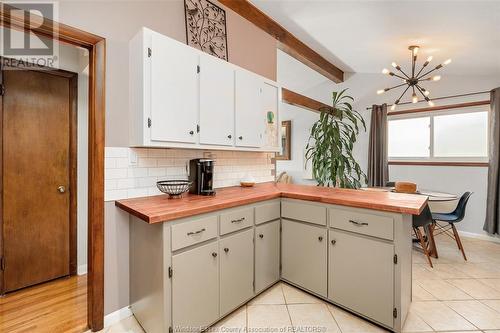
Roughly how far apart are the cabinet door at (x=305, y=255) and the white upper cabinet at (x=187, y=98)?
98 cm

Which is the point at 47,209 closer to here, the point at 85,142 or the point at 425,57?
the point at 85,142

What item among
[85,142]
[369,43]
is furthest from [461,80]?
[85,142]

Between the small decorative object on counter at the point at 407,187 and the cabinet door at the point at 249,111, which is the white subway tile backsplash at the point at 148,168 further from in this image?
the small decorative object on counter at the point at 407,187

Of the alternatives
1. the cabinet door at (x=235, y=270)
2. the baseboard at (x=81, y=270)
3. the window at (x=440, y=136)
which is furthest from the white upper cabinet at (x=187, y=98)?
the window at (x=440, y=136)

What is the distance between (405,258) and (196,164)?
1.76 metres

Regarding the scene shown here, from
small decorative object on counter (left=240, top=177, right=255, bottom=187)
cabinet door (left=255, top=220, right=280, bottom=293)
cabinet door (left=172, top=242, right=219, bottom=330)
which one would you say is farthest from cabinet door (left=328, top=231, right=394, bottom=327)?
small decorative object on counter (left=240, top=177, right=255, bottom=187)

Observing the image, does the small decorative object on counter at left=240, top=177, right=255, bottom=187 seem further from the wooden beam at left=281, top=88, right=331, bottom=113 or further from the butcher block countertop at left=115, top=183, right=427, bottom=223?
the wooden beam at left=281, top=88, right=331, bottom=113

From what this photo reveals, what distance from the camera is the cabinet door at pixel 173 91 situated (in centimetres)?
183

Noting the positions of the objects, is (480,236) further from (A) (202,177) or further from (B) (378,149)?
(A) (202,177)

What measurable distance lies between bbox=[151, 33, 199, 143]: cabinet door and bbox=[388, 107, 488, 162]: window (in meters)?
4.48

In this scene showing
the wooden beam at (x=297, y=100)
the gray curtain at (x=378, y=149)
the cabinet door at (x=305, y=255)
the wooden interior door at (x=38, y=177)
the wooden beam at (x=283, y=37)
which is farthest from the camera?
the gray curtain at (x=378, y=149)

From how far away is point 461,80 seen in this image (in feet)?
13.7

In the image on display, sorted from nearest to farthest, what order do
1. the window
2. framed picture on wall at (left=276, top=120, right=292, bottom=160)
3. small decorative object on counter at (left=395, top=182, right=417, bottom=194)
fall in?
small decorative object on counter at (left=395, top=182, right=417, bottom=194)
the window
framed picture on wall at (left=276, top=120, right=292, bottom=160)

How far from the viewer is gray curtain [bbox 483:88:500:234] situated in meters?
3.70
